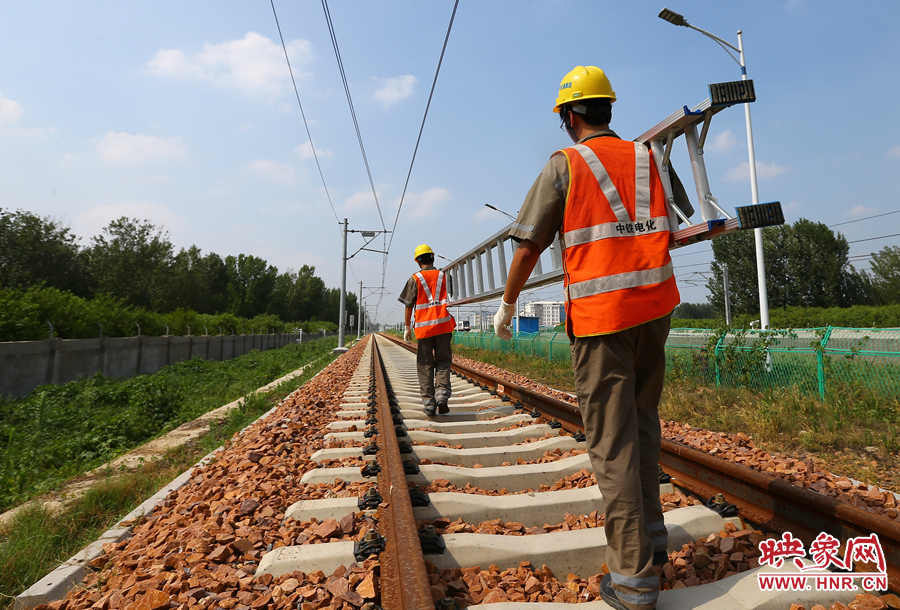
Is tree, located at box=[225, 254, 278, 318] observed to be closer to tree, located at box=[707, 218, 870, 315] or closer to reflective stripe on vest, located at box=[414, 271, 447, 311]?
tree, located at box=[707, 218, 870, 315]

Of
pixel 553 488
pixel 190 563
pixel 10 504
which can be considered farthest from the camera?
pixel 10 504

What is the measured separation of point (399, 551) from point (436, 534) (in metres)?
0.29

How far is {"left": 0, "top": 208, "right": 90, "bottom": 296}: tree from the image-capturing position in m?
40.4

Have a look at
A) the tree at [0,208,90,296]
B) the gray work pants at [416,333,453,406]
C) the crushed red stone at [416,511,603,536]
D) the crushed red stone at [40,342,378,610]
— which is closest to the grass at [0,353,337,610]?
the crushed red stone at [40,342,378,610]

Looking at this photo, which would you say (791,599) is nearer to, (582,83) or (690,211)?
(690,211)

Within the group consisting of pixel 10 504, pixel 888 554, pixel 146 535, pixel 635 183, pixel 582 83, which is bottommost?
pixel 10 504

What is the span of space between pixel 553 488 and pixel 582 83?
2.28 meters

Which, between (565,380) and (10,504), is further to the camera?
(565,380)

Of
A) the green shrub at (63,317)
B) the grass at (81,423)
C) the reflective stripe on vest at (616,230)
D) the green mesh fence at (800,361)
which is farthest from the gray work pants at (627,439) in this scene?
the green shrub at (63,317)

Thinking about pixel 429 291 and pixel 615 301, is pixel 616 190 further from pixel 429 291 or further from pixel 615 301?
pixel 429 291

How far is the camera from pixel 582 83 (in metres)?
2.12

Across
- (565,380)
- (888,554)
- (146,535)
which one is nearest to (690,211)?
(888,554)

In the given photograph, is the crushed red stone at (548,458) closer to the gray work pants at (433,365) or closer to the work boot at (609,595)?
the work boot at (609,595)

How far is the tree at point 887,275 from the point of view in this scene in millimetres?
48062
